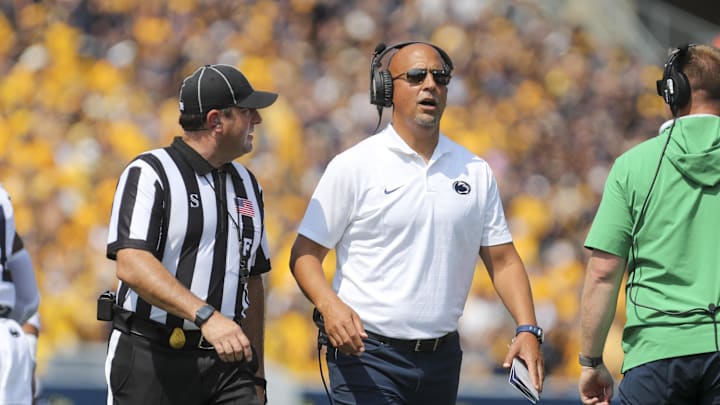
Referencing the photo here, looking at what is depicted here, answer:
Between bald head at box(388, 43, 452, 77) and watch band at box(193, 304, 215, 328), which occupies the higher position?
bald head at box(388, 43, 452, 77)

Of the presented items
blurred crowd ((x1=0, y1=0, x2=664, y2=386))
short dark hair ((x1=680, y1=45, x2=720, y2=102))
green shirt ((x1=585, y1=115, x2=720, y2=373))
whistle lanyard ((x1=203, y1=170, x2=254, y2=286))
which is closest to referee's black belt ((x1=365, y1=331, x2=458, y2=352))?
whistle lanyard ((x1=203, y1=170, x2=254, y2=286))

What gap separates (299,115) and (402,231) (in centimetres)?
774

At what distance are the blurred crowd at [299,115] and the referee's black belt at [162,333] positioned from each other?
5047 mm

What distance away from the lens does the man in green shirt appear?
4371 millimetres

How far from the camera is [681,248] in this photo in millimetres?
4410

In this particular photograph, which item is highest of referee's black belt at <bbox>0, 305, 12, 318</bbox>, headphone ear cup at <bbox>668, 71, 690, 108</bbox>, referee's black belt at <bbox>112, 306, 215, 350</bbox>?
headphone ear cup at <bbox>668, 71, 690, 108</bbox>

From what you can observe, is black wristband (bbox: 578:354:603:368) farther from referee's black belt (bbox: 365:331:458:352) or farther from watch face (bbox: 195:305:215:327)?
watch face (bbox: 195:305:215:327)

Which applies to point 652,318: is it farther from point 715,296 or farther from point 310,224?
point 310,224

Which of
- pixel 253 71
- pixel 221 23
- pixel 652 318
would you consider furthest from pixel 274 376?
pixel 221 23

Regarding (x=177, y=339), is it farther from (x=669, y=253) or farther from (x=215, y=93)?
(x=669, y=253)

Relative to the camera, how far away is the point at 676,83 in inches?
179

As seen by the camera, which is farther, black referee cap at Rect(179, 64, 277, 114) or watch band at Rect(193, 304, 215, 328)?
black referee cap at Rect(179, 64, 277, 114)

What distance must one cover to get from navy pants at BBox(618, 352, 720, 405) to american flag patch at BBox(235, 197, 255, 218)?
5.32 feet

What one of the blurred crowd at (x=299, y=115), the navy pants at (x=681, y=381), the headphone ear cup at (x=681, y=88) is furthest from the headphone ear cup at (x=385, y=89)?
the blurred crowd at (x=299, y=115)
